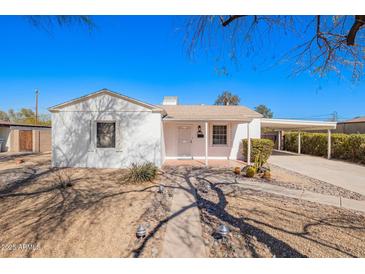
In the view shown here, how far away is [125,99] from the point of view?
870 centimetres

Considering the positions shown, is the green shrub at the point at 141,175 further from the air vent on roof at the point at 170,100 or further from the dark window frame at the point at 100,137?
the air vent on roof at the point at 170,100

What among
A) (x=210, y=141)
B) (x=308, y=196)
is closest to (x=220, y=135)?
(x=210, y=141)

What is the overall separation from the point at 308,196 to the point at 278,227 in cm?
259

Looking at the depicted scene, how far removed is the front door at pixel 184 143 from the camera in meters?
11.7

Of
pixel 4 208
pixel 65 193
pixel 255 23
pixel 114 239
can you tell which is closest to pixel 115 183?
pixel 65 193

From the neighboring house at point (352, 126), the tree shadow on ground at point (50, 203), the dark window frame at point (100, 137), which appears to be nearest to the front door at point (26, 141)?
the dark window frame at point (100, 137)

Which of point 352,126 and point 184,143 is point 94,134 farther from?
point 352,126

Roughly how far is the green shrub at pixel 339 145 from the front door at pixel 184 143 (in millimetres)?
10646

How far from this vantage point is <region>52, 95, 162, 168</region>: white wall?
28.7ft

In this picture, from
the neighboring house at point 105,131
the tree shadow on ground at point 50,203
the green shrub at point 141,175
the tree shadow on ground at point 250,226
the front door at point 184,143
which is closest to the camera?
the tree shadow on ground at point 250,226

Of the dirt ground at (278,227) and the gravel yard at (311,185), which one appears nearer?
the dirt ground at (278,227)

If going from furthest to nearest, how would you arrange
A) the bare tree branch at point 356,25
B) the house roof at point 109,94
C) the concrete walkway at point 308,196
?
the house roof at point 109,94
the concrete walkway at point 308,196
the bare tree branch at point 356,25

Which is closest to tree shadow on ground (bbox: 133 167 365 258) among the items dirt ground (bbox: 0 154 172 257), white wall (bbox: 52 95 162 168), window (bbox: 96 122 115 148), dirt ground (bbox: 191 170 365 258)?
dirt ground (bbox: 191 170 365 258)
